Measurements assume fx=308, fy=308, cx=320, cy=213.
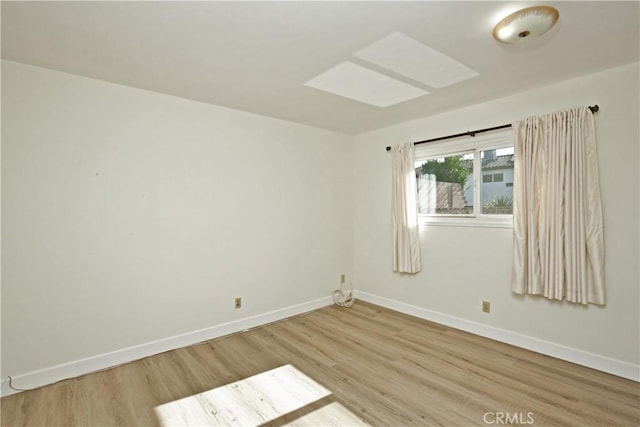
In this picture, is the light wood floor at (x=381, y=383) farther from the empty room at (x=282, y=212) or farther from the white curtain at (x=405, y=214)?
the white curtain at (x=405, y=214)

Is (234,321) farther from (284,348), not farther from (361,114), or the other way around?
(361,114)

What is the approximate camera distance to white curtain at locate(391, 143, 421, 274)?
376 cm

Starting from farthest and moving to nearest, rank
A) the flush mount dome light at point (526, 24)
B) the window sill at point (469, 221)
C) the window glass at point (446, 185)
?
1. the window glass at point (446, 185)
2. the window sill at point (469, 221)
3. the flush mount dome light at point (526, 24)

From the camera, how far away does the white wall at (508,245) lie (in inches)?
94.3

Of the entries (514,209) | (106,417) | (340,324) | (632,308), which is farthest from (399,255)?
(106,417)

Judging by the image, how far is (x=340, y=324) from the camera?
359 centimetres

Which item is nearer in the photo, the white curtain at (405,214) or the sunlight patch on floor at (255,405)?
the sunlight patch on floor at (255,405)

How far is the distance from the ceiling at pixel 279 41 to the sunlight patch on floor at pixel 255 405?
243 cm

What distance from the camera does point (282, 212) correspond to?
3811 mm

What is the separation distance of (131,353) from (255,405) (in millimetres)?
1362

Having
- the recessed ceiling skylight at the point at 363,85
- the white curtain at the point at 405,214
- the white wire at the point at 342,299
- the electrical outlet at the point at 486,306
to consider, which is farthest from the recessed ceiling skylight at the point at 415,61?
the white wire at the point at 342,299

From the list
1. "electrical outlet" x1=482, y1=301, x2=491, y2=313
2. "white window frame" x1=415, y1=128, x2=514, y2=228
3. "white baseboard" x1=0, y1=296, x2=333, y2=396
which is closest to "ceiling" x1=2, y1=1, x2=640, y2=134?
"white window frame" x1=415, y1=128, x2=514, y2=228

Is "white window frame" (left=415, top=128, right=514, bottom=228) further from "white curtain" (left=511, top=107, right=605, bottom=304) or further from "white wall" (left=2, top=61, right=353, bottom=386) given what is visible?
"white wall" (left=2, top=61, right=353, bottom=386)

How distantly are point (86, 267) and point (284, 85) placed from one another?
7.42 ft
